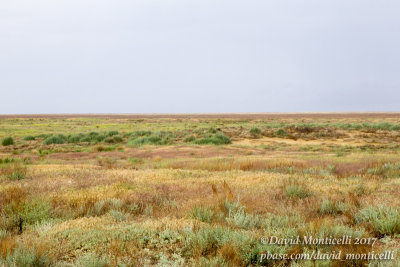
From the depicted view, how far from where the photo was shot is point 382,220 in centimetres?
481

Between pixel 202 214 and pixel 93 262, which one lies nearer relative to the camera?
pixel 93 262

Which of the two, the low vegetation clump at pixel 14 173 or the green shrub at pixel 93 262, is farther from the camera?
the low vegetation clump at pixel 14 173

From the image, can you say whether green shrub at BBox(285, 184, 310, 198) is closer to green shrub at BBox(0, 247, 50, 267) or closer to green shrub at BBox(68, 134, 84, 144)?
green shrub at BBox(0, 247, 50, 267)

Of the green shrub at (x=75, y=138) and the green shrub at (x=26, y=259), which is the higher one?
the green shrub at (x=26, y=259)

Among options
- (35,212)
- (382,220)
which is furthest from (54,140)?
(382,220)

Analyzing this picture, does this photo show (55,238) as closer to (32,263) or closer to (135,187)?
(32,263)

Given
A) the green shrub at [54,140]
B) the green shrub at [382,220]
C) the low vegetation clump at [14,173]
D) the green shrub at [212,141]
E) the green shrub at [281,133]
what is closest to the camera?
the green shrub at [382,220]

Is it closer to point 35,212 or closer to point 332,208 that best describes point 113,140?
point 35,212

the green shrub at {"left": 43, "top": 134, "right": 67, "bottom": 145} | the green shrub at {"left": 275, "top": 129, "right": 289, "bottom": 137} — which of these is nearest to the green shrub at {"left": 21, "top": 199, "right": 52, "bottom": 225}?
the green shrub at {"left": 43, "top": 134, "right": 67, "bottom": 145}

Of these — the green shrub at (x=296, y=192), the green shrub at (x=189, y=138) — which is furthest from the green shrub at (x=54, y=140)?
the green shrub at (x=296, y=192)

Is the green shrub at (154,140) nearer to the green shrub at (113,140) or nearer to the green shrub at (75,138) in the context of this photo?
the green shrub at (113,140)

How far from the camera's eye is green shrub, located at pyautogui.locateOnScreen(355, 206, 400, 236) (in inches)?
186

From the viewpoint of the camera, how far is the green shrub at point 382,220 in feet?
15.5

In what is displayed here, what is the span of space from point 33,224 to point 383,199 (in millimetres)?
7079
